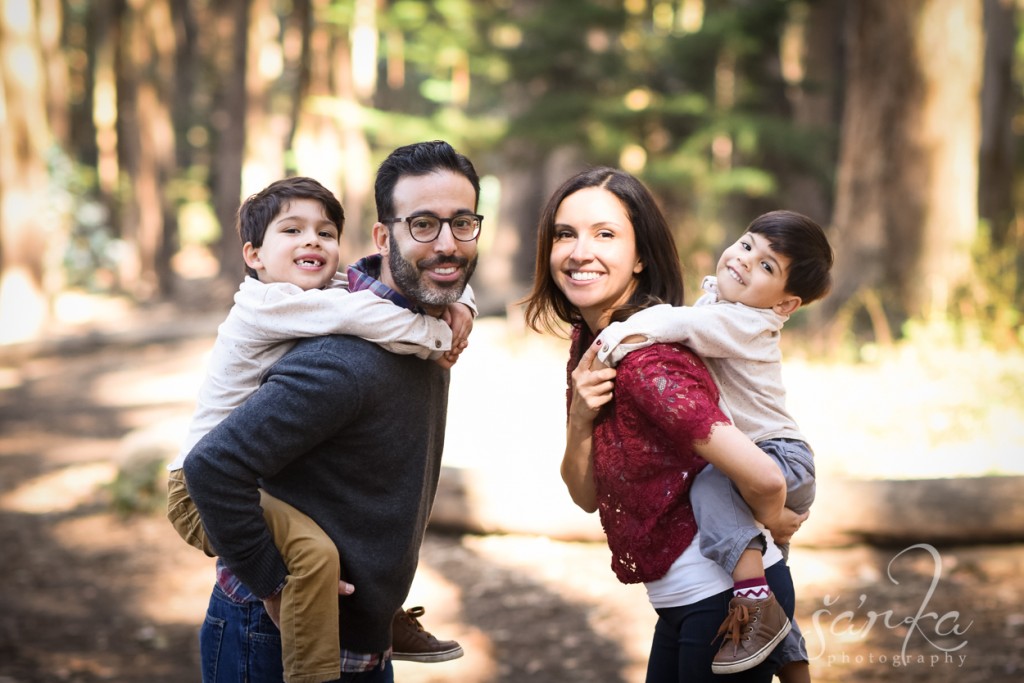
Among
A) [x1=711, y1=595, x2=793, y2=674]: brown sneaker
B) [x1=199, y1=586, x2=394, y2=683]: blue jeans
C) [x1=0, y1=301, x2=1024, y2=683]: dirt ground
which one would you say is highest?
[x1=711, y1=595, x2=793, y2=674]: brown sneaker

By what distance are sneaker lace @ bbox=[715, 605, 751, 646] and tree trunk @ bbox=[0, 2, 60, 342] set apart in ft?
53.5

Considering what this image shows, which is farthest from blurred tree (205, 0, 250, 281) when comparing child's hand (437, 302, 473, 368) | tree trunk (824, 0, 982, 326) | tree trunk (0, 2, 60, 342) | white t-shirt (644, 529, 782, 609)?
white t-shirt (644, 529, 782, 609)

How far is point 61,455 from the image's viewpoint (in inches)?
400

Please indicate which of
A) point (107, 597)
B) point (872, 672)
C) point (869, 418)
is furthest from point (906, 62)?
point (107, 597)

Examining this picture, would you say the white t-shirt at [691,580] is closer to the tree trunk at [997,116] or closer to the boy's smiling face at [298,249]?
the boy's smiling face at [298,249]

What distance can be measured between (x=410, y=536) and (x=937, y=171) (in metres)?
9.20

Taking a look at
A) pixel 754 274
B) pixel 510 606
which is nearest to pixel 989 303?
pixel 510 606

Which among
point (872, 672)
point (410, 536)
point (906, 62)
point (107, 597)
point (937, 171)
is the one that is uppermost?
point (906, 62)

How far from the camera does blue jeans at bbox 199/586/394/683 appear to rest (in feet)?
8.09

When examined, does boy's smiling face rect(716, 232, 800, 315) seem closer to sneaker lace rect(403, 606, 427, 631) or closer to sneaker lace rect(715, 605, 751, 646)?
sneaker lace rect(715, 605, 751, 646)

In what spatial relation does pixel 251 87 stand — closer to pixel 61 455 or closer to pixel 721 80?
pixel 721 80

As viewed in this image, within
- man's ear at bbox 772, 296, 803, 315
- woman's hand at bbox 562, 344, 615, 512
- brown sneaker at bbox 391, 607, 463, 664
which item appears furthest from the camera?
brown sneaker at bbox 391, 607, 463, 664

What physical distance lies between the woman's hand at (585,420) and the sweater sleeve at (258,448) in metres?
0.58

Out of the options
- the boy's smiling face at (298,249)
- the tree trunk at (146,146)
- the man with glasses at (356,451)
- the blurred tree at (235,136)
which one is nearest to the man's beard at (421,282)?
the man with glasses at (356,451)
